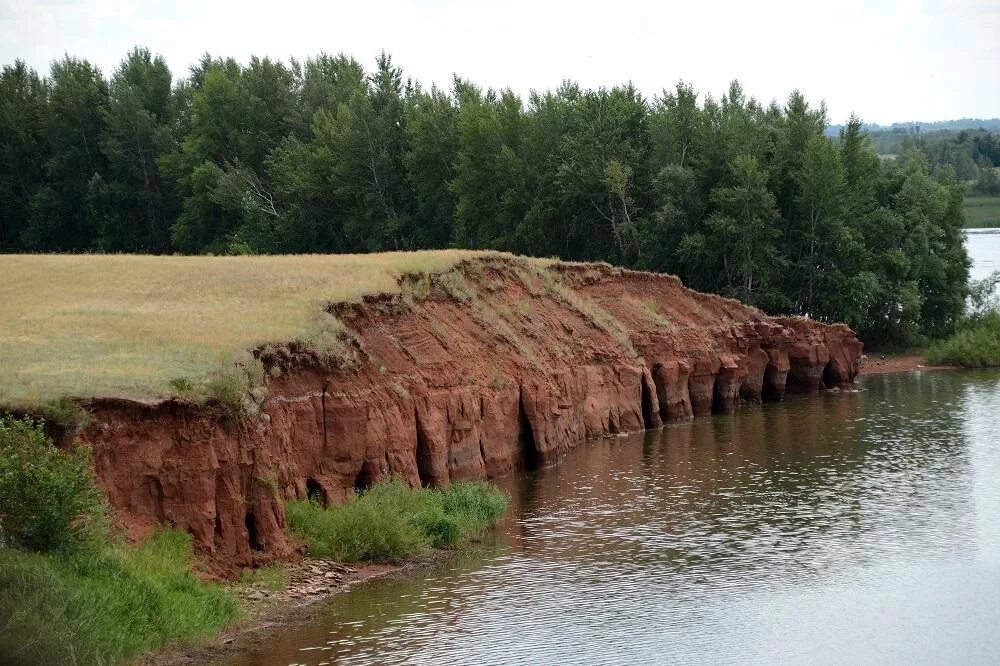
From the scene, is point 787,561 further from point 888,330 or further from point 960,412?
point 888,330

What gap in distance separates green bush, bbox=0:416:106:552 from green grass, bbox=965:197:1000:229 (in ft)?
446

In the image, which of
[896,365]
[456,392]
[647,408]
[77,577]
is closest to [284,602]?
[77,577]

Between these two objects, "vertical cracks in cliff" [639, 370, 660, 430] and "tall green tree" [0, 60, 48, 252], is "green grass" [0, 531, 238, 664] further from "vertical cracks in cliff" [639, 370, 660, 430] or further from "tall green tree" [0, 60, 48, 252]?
"tall green tree" [0, 60, 48, 252]

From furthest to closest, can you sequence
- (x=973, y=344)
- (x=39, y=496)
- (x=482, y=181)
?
(x=482, y=181) → (x=973, y=344) → (x=39, y=496)

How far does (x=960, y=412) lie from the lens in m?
44.8

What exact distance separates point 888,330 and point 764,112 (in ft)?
60.6

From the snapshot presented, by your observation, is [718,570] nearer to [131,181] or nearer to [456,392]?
[456,392]

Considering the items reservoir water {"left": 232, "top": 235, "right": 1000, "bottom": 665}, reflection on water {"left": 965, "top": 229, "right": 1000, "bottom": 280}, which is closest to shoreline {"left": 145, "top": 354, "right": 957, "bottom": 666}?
reservoir water {"left": 232, "top": 235, "right": 1000, "bottom": 665}

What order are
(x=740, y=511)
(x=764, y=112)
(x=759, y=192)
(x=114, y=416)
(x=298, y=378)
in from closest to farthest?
(x=114, y=416), (x=298, y=378), (x=740, y=511), (x=759, y=192), (x=764, y=112)

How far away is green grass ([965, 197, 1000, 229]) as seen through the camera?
140 metres

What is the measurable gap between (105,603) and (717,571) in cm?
1204

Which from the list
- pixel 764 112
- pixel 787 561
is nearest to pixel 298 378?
pixel 787 561

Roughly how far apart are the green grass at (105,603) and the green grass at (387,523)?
369 centimetres

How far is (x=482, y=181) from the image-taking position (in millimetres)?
75375
